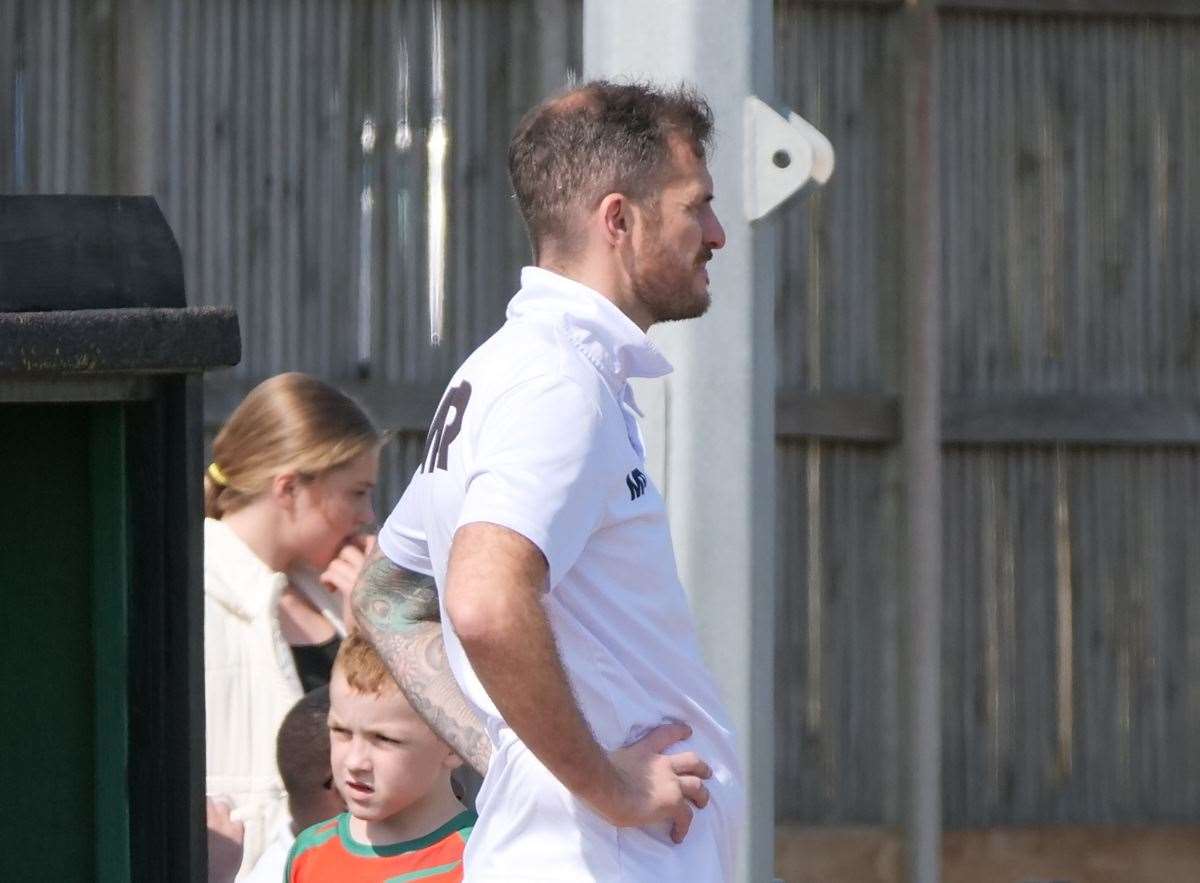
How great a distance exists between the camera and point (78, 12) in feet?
18.4

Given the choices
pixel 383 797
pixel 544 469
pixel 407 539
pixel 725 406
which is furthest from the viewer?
pixel 383 797

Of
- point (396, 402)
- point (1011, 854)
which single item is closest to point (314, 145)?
point (396, 402)

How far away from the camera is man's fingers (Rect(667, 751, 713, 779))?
2.17 metres

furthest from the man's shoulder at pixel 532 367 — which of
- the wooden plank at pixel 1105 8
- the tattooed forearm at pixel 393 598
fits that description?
the wooden plank at pixel 1105 8

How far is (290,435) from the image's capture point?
4047 millimetres

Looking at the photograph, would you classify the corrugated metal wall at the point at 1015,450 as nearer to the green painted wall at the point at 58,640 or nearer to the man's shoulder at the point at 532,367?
the man's shoulder at the point at 532,367

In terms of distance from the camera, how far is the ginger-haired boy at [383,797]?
318cm

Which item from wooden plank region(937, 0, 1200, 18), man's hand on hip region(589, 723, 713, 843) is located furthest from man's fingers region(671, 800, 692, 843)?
wooden plank region(937, 0, 1200, 18)

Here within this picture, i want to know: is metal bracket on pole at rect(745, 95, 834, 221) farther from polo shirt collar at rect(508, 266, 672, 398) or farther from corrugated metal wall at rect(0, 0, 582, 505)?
corrugated metal wall at rect(0, 0, 582, 505)

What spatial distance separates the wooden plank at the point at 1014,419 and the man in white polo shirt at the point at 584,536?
3.47 meters

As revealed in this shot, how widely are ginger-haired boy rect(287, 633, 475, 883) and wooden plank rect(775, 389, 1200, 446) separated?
280 centimetres

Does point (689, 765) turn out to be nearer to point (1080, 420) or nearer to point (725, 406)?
point (725, 406)

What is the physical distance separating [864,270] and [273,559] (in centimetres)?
247

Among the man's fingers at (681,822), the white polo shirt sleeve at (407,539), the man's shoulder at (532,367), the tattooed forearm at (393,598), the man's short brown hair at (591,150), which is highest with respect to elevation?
the man's short brown hair at (591,150)
